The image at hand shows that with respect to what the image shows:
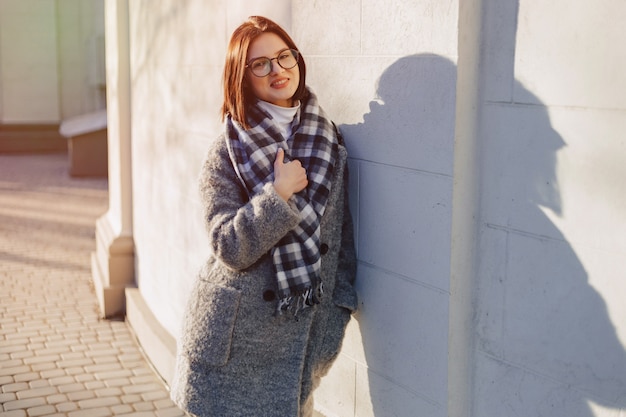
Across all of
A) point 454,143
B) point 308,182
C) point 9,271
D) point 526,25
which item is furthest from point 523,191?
point 9,271

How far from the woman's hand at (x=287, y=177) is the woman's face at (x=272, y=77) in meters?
0.19

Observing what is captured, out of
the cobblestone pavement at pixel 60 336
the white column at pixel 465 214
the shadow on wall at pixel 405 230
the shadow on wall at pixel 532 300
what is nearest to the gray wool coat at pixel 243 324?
the shadow on wall at pixel 405 230

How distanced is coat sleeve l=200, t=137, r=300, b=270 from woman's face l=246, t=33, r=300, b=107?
0.79 ft

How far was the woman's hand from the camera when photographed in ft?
9.64

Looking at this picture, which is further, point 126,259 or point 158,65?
point 126,259

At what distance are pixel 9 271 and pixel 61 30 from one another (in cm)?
1143

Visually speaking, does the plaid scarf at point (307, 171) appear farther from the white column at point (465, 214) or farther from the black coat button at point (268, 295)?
the white column at point (465, 214)

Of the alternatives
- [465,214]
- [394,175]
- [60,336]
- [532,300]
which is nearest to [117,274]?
[60,336]

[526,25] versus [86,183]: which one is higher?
[526,25]

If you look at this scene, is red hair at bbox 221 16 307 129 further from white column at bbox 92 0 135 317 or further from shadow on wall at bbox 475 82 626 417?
white column at bbox 92 0 135 317

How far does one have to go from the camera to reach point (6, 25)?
1777 cm

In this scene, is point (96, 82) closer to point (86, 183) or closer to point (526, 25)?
point (86, 183)

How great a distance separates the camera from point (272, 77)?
3.06 metres

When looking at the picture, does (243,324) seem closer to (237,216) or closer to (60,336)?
(237,216)
